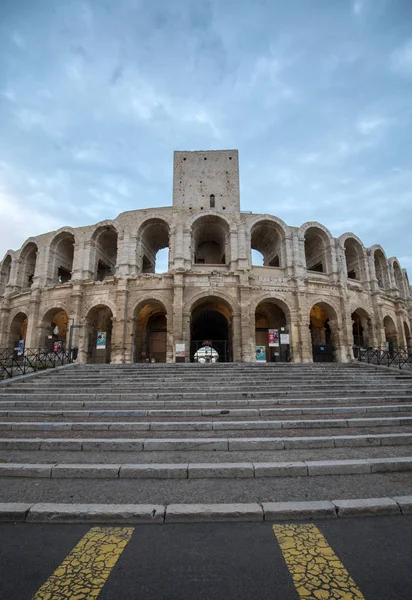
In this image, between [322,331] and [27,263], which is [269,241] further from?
[27,263]

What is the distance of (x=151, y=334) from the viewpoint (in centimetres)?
2444

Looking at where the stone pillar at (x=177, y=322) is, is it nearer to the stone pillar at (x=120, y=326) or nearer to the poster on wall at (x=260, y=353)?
the stone pillar at (x=120, y=326)

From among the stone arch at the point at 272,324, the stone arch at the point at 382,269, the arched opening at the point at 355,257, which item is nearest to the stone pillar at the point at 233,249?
the stone arch at the point at 272,324

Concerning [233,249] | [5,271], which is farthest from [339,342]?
[5,271]

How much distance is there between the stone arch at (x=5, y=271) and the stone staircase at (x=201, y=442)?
20.2m

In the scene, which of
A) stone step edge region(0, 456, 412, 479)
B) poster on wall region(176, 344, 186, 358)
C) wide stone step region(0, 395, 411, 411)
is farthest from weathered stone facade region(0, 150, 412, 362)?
stone step edge region(0, 456, 412, 479)

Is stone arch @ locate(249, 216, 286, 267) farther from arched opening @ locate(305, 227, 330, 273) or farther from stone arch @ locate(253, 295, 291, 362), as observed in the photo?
stone arch @ locate(253, 295, 291, 362)

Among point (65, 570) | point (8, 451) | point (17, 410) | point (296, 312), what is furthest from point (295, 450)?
point (296, 312)

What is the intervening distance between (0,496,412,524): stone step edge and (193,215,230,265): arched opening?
722 inches

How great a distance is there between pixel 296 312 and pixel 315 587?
61.1 feet

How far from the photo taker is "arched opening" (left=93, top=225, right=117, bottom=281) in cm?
2255

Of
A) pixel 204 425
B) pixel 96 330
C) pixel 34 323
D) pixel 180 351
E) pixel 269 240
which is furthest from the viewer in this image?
pixel 269 240

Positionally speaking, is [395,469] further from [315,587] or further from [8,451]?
[8,451]

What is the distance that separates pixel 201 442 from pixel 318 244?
72.9ft
